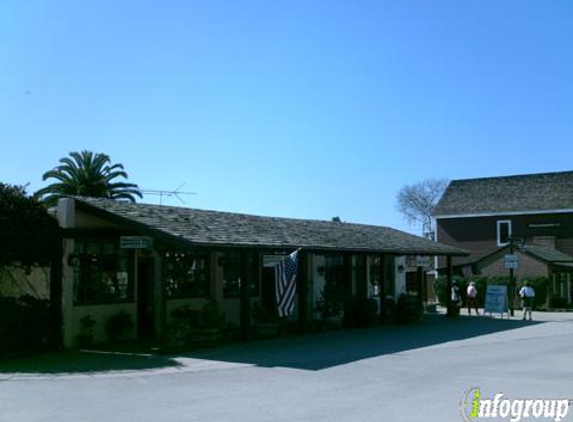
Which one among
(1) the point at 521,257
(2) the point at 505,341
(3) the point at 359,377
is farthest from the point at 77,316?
(1) the point at 521,257

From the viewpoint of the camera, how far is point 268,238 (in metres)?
21.1

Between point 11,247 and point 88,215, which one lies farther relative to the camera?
point 88,215

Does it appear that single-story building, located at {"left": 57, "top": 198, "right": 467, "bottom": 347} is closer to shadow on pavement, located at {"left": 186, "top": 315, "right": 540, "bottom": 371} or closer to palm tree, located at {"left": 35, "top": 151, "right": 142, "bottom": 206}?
shadow on pavement, located at {"left": 186, "top": 315, "right": 540, "bottom": 371}

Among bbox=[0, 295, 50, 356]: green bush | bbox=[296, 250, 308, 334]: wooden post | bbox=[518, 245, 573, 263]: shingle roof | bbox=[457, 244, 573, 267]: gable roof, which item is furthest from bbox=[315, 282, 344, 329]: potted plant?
bbox=[518, 245, 573, 263]: shingle roof

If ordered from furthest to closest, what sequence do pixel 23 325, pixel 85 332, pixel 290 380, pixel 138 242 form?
pixel 85 332, pixel 138 242, pixel 23 325, pixel 290 380

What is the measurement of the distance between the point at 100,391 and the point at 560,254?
3482cm

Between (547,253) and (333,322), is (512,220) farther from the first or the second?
(333,322)

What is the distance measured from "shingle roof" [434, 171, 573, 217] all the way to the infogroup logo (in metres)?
34.8

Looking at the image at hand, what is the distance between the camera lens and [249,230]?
21750mm

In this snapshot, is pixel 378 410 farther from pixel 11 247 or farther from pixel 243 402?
pixel 11 247

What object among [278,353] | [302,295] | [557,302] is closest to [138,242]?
[278,353]

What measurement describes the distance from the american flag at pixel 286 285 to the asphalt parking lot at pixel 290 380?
39.6 inches

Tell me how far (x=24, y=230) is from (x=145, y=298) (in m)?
5.24

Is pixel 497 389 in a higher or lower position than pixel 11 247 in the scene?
lower
